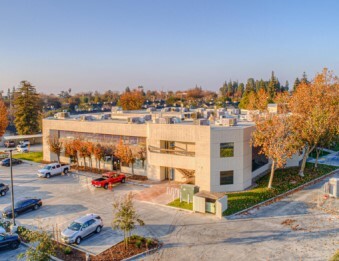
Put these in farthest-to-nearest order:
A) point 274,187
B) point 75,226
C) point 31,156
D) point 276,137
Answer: point 31,156, point 274,187, point 276,137, point 75,226

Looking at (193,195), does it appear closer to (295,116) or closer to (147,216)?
(147,216)

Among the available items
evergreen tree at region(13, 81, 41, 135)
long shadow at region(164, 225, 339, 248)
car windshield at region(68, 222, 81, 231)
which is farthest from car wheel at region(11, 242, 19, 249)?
evergreen tree at region(13, 81, 41, 135)

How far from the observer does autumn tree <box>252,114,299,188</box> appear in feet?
→ 106

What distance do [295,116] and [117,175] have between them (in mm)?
22310

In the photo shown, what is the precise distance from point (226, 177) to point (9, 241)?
21250mm

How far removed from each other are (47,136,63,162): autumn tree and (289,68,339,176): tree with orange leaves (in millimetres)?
33193

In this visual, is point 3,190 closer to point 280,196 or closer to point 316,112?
point 280,196

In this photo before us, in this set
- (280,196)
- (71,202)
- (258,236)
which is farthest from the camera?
(280,196)

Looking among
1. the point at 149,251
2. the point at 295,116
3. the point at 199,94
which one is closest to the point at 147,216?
the point at 149,251

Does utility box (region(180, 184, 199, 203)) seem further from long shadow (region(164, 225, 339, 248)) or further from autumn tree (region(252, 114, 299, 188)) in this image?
autumn tree (region(252, 114, 299, 188))

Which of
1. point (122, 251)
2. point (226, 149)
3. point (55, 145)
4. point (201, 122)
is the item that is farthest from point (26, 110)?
point (122, 251)

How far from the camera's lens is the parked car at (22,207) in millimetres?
27997

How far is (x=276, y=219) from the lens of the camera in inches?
1032

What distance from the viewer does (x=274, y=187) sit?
33812 millimetres
